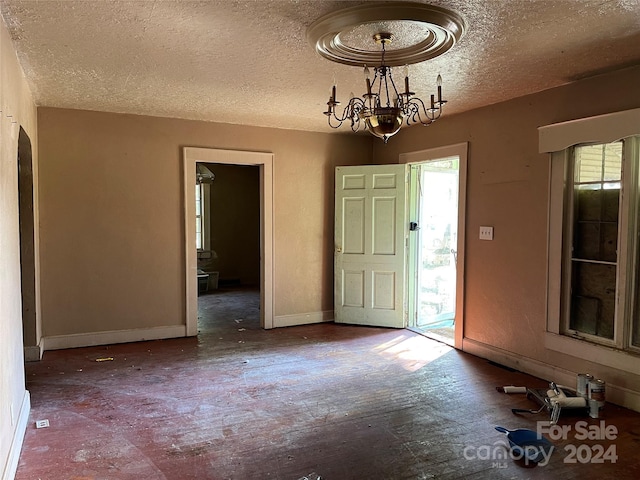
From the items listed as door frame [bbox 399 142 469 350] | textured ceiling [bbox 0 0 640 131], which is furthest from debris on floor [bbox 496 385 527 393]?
textured ceiling [bbox 0 0 640 131]

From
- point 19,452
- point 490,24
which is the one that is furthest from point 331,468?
point 490,24

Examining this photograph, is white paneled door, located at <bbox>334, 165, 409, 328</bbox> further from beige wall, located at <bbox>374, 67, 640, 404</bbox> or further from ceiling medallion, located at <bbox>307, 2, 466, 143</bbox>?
ceiling medallion, located at <bbox>307, 2, 466, 143</bbox>

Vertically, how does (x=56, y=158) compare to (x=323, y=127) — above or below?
below

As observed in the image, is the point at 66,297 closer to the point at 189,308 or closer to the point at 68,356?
the point at 68,356

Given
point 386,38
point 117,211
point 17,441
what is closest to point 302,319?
point 117,211

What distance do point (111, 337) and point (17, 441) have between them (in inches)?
88.8

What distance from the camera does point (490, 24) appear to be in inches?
97.4

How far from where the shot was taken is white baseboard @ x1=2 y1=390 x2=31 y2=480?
2293 millimetres

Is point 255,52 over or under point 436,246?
over

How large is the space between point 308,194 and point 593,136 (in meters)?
3.17

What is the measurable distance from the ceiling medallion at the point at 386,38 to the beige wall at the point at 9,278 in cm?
171

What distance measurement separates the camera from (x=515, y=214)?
13.4ft

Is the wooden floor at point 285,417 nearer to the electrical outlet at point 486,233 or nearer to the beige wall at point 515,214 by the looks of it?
the beige wall at point 515,214

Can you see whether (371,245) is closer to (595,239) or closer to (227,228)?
(595,239)
